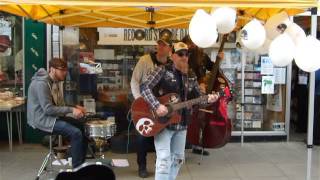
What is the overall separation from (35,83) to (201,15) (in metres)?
2.32

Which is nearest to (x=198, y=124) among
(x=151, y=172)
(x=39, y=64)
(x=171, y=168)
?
(x=151, y=172)

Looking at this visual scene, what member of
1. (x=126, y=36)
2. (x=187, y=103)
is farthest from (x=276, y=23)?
(x=126, y=36)

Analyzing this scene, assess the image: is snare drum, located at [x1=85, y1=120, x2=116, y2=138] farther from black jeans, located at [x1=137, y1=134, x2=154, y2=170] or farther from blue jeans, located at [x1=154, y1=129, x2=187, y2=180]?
blue jeans, located at [x1=154, y1=129, x2=187, y2=180]

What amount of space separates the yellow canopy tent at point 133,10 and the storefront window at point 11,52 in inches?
51.3

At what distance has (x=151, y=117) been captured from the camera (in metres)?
5.13

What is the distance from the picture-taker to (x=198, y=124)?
6680mm

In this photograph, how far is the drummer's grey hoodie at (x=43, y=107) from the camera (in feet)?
19.0

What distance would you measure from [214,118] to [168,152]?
176 centimetres

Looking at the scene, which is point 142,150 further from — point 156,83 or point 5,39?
point 5,39

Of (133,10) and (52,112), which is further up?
(133,10)

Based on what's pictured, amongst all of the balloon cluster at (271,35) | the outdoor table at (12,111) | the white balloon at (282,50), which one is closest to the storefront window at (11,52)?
the outdoor table at (12,111)

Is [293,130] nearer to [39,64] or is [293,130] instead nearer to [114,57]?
[114,57]

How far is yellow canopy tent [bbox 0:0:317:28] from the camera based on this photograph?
4535mm

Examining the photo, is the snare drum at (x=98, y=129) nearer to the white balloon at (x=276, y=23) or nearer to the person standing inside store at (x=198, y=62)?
the person standing inside store at (x=198, y=62)
